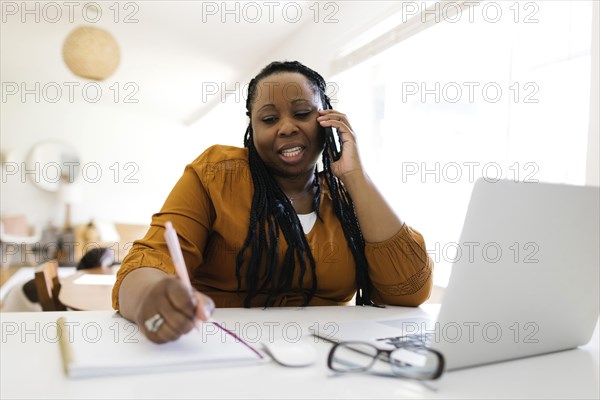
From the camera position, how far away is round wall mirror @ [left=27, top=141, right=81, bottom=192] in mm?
6328

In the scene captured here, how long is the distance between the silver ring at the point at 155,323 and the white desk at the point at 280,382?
0.07 metres

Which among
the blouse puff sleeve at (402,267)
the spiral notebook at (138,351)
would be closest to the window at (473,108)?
the blouse puff sleeve at (402,267)

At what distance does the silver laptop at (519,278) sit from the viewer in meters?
0.59

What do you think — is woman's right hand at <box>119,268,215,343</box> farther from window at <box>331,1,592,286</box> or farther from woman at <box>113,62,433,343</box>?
window at <box>331,1,592,286</box>

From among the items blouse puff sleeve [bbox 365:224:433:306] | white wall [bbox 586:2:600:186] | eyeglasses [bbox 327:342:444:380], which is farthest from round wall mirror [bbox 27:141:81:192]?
eyeglasses [bbox 327:342:444:380]

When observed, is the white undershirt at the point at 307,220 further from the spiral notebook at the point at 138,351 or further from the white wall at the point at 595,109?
the white wall at the point at 595,109

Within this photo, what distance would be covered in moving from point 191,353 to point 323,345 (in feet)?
0.69

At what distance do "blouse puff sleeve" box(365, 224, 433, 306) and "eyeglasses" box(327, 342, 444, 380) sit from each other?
0.42m

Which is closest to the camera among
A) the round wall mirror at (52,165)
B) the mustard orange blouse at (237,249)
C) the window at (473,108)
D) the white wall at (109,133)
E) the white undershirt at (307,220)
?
the mustard orange blouse at (237,249)

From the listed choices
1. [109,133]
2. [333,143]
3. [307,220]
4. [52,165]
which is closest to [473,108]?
[333,143]

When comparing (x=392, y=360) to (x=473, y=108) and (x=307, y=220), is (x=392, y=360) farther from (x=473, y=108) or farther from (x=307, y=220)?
(x=473, y=108)

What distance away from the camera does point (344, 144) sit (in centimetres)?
127

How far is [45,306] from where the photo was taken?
71.7 inches

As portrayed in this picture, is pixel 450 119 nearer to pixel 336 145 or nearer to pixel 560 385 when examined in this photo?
pixel 336 145
